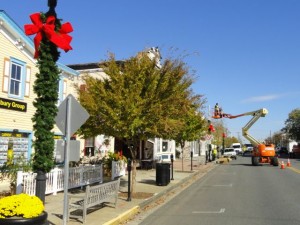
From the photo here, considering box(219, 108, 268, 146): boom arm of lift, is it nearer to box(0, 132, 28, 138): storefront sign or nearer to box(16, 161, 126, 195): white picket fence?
box(16, 161, 126, 195): white picket fence

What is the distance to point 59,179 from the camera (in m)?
14.3

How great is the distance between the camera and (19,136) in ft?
58.2

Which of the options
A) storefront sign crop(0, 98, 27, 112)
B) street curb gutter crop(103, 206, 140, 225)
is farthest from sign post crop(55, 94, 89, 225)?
storefront sign crop(0, 98, 27, 112)

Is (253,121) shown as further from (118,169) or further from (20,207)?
(20,207)

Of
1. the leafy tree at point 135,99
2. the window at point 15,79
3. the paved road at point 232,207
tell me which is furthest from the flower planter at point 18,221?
the window at point 15,79

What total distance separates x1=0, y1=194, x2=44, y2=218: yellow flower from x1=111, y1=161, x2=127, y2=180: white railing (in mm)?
11924

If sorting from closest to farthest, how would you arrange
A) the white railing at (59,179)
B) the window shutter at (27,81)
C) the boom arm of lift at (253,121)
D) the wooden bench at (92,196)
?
the wooden bench at (92,196), the white railing at (59,179), the window shutter at (27,81), the boom arm of lift at (253,121)

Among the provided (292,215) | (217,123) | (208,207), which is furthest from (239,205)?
(217,123)

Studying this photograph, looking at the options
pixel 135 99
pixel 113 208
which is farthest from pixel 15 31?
pixel 113 208

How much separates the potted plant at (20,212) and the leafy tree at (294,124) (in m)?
95.9

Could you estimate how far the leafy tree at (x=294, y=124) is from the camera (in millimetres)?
95944

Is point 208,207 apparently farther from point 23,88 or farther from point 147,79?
point 23,88

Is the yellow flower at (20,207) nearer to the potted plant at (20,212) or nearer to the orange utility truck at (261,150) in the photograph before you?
the potted plant at (20,212)

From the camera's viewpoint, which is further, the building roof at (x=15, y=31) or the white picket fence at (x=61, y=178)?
the building roof at (x=15, y=31)
